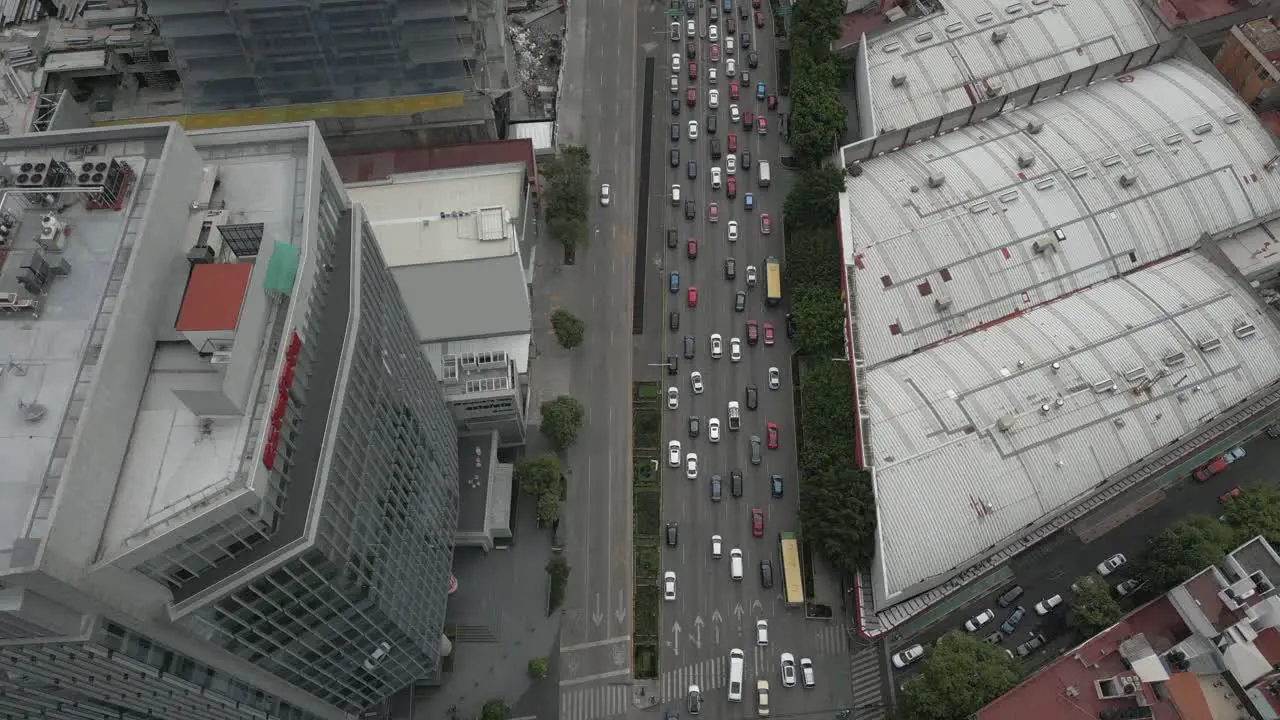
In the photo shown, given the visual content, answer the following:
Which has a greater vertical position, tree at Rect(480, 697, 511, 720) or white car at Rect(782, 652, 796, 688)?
white car at Rect(782, 652, 796, 688)

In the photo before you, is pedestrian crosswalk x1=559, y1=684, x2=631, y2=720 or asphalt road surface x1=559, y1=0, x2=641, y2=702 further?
asphalt road surface x1=559, y1=0, x2=641, y2=702

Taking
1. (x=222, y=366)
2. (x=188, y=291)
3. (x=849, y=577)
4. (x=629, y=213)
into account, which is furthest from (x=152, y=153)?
(x=849, y=577)

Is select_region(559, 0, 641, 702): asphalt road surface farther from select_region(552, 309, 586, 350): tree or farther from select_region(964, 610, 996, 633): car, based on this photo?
select_region(964, 610, 996, 633): car

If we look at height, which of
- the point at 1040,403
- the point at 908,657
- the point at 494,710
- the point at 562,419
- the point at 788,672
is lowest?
the point at 494,710

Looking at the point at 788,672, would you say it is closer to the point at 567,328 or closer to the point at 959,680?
the point at 959,680

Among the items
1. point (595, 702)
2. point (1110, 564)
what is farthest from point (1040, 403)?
point (595, 702)

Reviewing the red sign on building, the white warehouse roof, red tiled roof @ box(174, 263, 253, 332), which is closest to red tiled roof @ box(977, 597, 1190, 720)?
the red sign on building

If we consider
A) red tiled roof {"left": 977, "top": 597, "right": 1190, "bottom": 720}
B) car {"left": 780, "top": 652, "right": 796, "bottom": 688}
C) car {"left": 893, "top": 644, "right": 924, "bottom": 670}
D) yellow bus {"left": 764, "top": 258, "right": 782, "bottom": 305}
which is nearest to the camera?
red tiled roof {"left": 977, "top": 597, "right": 1190, "bottom": 720}
